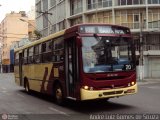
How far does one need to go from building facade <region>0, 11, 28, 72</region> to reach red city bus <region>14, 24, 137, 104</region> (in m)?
94.8

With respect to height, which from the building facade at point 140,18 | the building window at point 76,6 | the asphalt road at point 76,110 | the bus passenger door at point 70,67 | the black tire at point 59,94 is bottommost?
the asphalt road at point 76,110

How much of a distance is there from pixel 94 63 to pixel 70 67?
4.08 ft

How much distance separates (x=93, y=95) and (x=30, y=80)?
8127 mm

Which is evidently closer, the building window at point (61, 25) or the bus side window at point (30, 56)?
the bus side window at point (30, 56)

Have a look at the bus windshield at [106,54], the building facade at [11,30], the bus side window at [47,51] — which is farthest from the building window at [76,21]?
the building facade at [11,30]

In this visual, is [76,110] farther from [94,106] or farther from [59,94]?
[59,94]

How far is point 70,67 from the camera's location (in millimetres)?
13898

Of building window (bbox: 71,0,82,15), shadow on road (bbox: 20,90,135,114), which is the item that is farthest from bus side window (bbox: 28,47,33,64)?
building window (bbox: 71,0,82,15)

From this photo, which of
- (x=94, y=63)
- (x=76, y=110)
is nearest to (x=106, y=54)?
(x=94, y=63)

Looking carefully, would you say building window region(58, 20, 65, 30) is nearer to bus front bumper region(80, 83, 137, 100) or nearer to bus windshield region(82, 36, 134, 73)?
bus windshield region(82, 36, 134, 73)

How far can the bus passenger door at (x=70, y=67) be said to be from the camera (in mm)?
13477

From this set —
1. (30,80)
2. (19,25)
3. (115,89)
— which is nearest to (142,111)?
(115,89)

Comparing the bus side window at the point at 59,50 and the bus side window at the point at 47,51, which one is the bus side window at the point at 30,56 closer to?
the bus side window at the point at 47,51

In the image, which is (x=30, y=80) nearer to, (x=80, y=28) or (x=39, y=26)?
(x=80, y=28)
